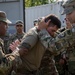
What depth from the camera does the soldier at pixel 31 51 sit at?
9.84ft

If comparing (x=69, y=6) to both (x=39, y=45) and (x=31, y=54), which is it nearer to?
(x=39, y=45)

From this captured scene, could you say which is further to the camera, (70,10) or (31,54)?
(31,54)

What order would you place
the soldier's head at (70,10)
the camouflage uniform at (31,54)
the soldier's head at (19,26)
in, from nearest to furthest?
1. the soldier's head at (70,10)
2. the camouflage uniform at (31,54)
3. the soldier's head at (19,26)

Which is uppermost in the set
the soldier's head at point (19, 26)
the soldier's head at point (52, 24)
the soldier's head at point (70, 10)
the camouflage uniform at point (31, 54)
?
the soldier's head at point (70, 10)

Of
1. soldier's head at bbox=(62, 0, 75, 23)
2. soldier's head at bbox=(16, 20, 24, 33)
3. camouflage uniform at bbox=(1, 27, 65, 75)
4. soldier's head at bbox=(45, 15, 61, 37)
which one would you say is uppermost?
soldier's head at bbox=(62, 0, 75, 23)

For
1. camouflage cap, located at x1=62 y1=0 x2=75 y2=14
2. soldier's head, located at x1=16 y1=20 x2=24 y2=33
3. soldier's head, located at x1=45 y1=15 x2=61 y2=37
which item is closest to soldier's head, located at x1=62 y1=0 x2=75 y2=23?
camouflage cap, located at x1=62 y1=0 x2=75 y2=14

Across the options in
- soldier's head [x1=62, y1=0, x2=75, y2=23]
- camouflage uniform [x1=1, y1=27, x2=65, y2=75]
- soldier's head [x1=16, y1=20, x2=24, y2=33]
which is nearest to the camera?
soldier's head [x1=62, y1=0, x2=75, y2=23]

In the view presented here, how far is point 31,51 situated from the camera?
3109 millimetres

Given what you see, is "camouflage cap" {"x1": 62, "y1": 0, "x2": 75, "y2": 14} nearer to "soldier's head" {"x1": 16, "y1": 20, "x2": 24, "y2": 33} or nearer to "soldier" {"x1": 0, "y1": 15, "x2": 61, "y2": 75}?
"soldier" {"x1": 0, "y1": 15, "x2": 61, "y2": 75}

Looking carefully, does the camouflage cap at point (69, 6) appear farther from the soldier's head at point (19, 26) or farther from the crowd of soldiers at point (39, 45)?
the soldier's head at point (19, 26)

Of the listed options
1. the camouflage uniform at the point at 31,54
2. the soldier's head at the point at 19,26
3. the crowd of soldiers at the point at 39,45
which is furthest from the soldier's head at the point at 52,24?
the soldier's head at the point at 19,26

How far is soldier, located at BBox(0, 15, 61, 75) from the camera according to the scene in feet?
9.84

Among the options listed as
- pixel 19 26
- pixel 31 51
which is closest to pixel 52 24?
pixel 31 51

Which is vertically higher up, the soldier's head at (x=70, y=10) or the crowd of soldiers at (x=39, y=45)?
the soldier's head at (x=70, y=10)
